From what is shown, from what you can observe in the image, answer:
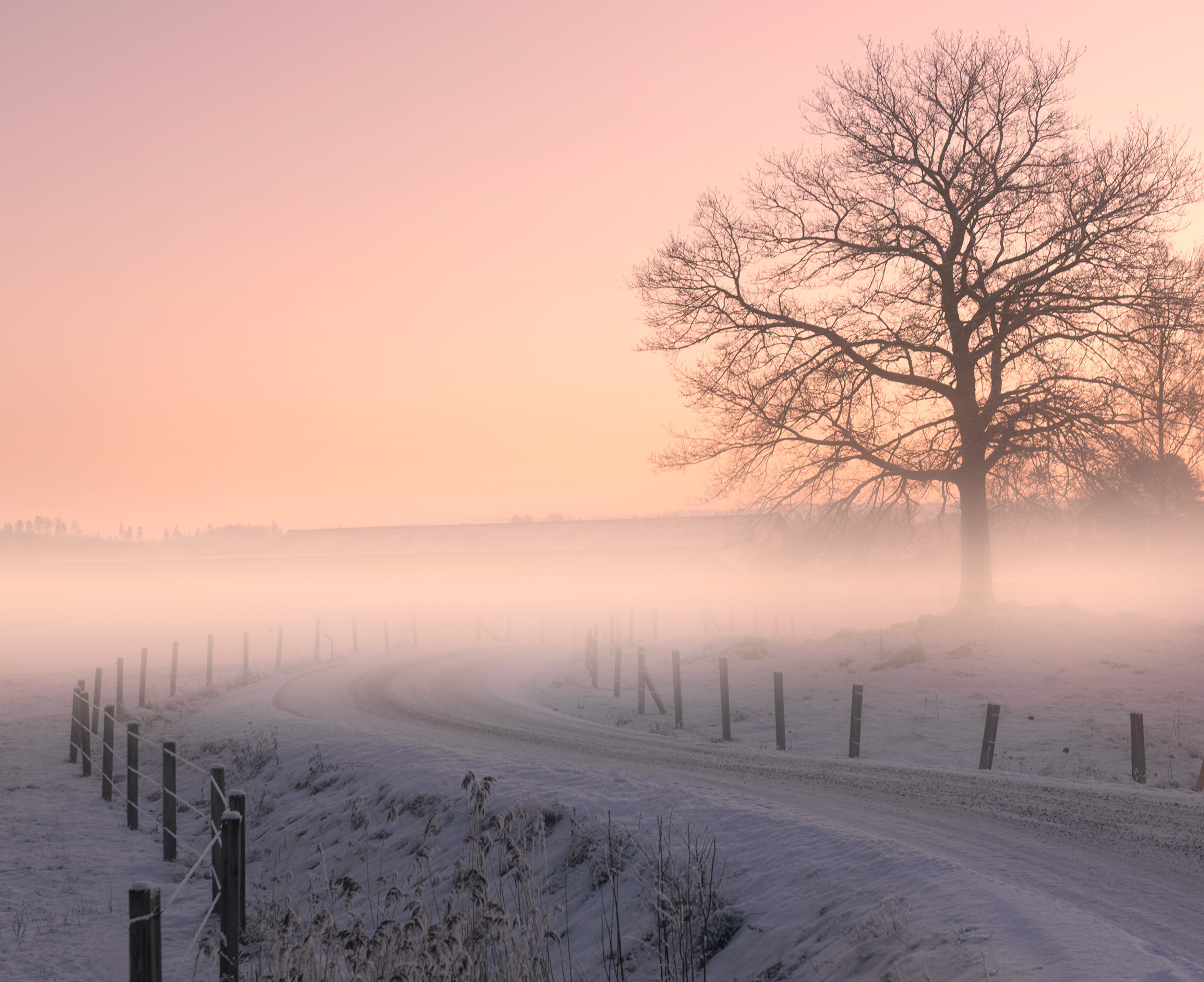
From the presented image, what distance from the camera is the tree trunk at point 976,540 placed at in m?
25.4

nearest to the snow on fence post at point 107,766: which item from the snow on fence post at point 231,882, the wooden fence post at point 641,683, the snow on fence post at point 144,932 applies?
the snow on fence post at point 231,882

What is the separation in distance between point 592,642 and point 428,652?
1146cm

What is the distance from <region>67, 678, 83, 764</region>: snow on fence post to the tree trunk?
914 inches

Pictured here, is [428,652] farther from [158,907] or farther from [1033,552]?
[1033,552]

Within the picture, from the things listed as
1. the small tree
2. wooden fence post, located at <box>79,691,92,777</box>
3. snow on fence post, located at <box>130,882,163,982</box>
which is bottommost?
wooden fence post, located at <box>79,691,92,777</box>

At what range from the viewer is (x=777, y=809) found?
9.06 meters

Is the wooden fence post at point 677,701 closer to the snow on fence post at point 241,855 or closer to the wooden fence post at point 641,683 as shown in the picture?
the wooden fence post at point 641,683

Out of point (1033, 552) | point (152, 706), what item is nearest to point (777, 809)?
point (152, 706)

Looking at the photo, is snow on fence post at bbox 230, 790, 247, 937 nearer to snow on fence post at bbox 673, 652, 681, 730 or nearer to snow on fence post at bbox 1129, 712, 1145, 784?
snow on fence post at bbox 673, 652, 681, 730

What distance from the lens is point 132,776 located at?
13359 mm

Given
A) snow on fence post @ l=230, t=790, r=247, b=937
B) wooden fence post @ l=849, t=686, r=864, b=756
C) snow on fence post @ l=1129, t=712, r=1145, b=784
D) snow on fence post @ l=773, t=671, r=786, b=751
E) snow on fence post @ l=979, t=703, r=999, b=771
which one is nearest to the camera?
snow on fence post @ l=230, t=790, r=247, b=937

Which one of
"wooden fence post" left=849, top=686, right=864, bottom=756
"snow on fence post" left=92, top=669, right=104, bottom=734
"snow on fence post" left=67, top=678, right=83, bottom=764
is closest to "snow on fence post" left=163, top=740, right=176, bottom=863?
"snow on fence post" left=67, top=678, right=83, bottom=764

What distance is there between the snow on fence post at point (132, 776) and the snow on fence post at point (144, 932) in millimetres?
9111

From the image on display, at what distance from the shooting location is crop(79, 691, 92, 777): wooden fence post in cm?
1712
